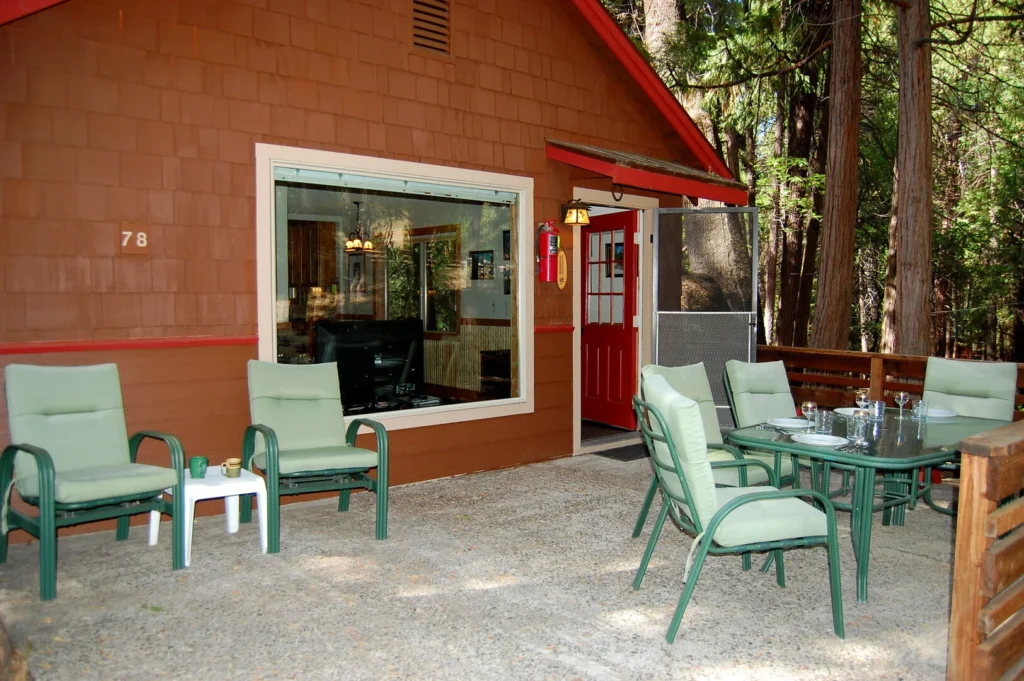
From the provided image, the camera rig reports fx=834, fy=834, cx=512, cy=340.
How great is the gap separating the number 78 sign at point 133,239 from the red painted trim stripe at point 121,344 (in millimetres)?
487

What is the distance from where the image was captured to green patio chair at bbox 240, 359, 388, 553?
4.34 m

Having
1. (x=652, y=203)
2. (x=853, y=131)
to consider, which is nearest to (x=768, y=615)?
(x=652, y=203)

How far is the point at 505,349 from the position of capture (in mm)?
6496

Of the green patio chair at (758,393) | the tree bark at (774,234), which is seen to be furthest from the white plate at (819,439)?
the tree bark at (774,234)

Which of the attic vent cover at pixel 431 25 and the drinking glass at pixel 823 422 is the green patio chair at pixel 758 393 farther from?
the attic vent cover at pixel 431 25

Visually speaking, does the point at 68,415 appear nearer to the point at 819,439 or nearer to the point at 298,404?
the point at 298,404

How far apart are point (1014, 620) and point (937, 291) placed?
14.6 meters

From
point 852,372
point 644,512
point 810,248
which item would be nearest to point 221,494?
point 644,512

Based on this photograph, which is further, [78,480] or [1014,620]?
[78,480]

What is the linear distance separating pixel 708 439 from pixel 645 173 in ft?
8.29

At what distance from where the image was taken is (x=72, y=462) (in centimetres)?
412

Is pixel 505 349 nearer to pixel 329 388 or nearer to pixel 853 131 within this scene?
pixel 329 388

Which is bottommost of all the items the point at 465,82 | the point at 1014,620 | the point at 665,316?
the point at 1014,620

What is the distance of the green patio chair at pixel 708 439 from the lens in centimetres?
419
